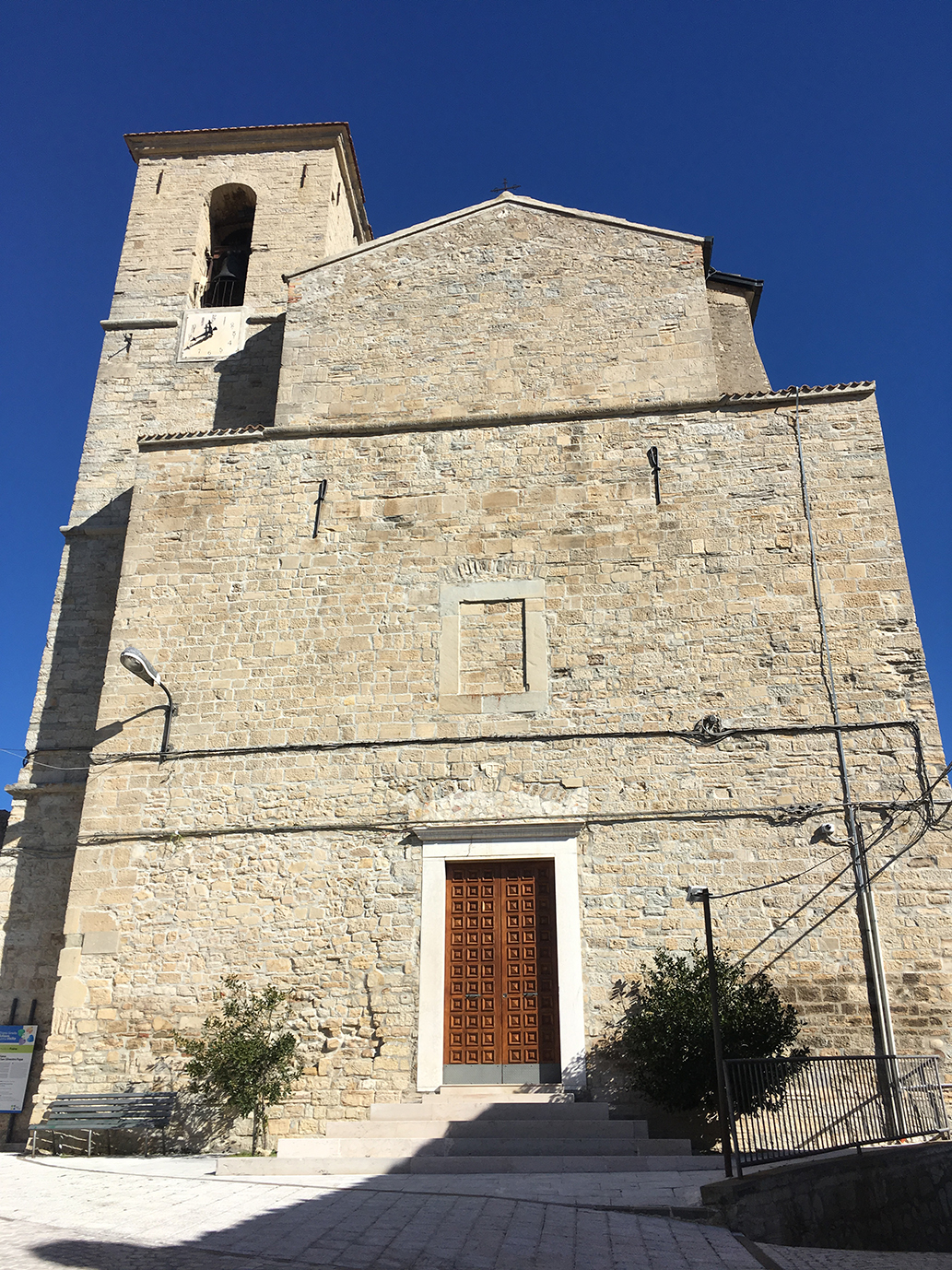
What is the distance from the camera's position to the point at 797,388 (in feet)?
38.4

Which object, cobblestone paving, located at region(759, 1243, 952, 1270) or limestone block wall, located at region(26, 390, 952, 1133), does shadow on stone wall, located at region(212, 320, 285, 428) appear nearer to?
limestone block wall, located at region(26, 390, 952, 1133)

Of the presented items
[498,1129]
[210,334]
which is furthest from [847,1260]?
[210,334]

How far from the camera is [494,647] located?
1084 centimetres

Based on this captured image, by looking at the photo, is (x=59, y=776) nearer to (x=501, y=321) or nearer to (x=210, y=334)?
(x=210, y=334)

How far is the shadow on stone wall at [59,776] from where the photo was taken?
10.7 meters

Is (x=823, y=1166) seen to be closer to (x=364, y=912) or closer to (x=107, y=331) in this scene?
(x=364, y=912)

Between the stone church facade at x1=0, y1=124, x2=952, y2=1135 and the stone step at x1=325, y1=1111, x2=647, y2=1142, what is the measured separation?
0.45 m

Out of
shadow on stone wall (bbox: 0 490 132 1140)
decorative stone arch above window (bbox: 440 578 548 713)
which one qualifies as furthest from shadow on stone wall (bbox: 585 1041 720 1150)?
shadow on stone wall (bbox: 0 490 132 1140)

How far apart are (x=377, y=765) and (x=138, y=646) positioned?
3302mm

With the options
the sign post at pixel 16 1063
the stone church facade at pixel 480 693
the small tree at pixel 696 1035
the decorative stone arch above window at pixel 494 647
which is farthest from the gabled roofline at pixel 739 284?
the sign post at pixel 16 1063

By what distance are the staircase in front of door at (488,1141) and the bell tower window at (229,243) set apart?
1217 centimetres

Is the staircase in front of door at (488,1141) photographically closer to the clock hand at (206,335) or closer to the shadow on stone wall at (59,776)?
the shadow on stone wall at (59,776)

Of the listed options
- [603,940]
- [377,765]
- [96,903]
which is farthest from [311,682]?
[603,940]

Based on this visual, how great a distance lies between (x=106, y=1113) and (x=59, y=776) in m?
4.03
